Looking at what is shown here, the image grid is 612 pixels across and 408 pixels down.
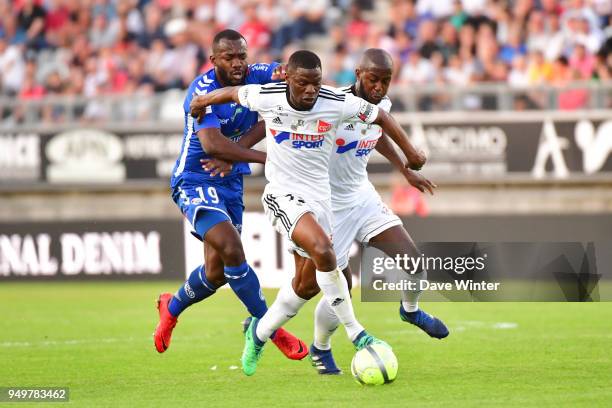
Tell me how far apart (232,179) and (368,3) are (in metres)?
12.3

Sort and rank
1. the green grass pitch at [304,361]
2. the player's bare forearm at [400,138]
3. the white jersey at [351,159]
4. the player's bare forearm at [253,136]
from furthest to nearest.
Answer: the player's bare forearm at [253,136] → the white jersey at [351,159] → the player's bare forearm at [400,138] → the green grass pitch at [304,361]

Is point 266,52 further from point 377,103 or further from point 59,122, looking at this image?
point 377,103

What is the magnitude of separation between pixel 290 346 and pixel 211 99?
1828 millimetres

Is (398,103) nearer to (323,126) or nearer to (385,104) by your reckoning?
(385,104)

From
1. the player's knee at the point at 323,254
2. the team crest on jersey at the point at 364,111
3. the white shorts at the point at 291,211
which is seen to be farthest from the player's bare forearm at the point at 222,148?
the player's knee at the point at 323,254

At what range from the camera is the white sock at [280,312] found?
8.33 m

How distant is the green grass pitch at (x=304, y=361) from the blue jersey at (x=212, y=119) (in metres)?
1.48

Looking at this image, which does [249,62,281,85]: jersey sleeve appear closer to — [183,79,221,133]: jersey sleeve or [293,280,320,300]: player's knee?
[183,79,221,133]: jersey sleeve

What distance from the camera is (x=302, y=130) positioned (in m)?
8.12

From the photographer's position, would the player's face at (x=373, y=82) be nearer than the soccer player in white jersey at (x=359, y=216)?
Yes

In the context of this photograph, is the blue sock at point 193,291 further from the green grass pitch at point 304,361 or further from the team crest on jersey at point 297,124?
the team crest on jersey at point 297,124

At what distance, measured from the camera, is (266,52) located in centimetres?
1997

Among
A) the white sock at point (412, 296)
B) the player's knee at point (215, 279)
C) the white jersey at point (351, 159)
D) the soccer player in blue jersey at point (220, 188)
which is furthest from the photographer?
the player's knee at point (215, 279)

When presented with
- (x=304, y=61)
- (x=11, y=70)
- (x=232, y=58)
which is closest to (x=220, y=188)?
(x=232, y=58)
